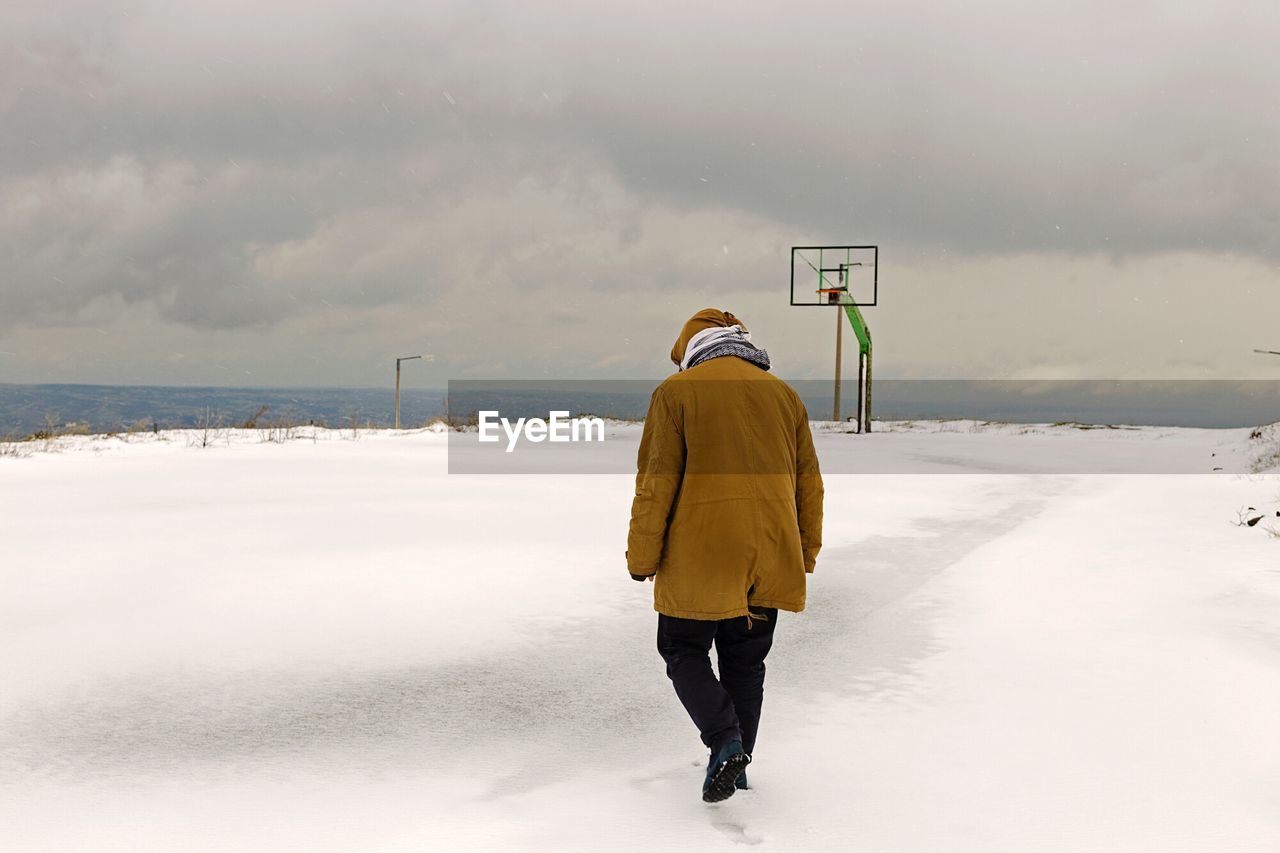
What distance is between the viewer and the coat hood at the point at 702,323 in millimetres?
4099

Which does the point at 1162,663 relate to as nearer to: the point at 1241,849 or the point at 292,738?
the point at 1241,849

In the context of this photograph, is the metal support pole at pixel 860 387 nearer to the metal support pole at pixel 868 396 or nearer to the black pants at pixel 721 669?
the metal support pole at pixel 868 396

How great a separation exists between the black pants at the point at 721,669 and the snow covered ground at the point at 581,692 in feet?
1.02

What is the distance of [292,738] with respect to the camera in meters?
4.66

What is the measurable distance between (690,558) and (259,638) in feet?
12.9

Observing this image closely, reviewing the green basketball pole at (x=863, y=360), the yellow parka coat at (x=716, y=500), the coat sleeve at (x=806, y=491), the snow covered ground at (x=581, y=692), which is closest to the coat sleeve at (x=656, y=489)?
the yellow parka coat at (x=716, y=500)

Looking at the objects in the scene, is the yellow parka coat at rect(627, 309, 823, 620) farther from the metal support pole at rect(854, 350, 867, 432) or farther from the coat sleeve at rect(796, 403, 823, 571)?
the metal support pole at rect(854, 350, 867, 432)

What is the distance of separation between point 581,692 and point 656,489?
2062 mm

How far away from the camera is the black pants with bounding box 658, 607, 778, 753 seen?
3.76m

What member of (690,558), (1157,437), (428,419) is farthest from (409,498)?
(1157,437)

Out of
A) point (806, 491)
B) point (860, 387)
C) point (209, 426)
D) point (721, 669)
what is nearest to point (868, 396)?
point (860, 387)

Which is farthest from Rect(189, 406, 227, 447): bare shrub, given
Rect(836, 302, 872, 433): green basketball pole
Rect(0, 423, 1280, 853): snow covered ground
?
Rect(836, 302, 872, 433): green basketball pole

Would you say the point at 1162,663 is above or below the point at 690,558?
below

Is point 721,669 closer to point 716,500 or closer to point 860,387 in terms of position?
point 716,500
